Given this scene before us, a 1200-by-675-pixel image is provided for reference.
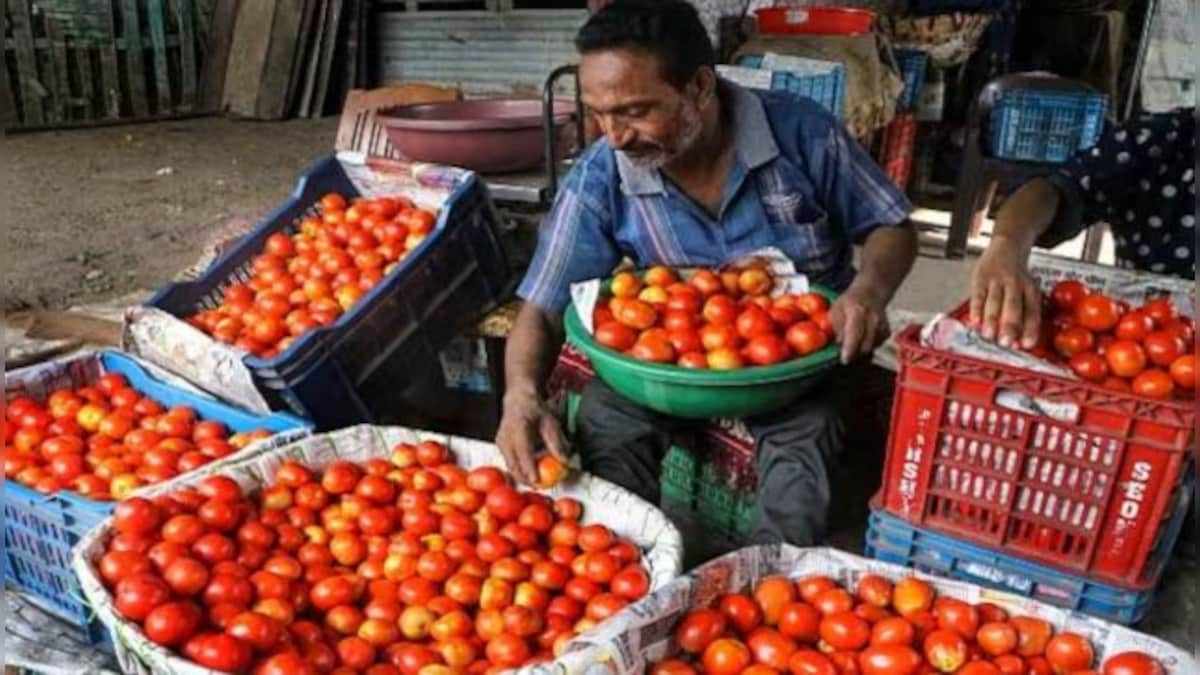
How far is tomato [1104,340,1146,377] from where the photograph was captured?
1.66m

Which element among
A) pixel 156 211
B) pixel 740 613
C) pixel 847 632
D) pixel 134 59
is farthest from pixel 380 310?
pixel 134 59

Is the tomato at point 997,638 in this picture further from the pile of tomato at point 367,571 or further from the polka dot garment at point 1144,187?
the polka dot garment at point 1144,187

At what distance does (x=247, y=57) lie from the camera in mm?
8898

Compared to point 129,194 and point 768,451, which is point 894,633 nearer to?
point 768,451

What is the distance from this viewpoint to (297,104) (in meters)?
9.04

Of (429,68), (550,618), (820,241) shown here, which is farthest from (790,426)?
(429,68)

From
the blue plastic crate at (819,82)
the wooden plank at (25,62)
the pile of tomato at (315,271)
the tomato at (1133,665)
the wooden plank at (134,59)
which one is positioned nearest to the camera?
the tomato at (1133,665)

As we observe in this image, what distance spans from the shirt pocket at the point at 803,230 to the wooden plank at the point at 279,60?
24.4 feet

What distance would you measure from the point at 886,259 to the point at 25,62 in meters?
8.18

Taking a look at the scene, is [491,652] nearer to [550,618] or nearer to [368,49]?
[550,618]

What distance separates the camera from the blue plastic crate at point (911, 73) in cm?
582

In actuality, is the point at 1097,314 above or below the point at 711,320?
above

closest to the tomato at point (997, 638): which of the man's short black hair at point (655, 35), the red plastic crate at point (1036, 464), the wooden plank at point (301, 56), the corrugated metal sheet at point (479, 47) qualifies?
the red plastic crate at point (1036, 464)

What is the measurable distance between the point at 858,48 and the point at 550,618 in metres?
4.14
